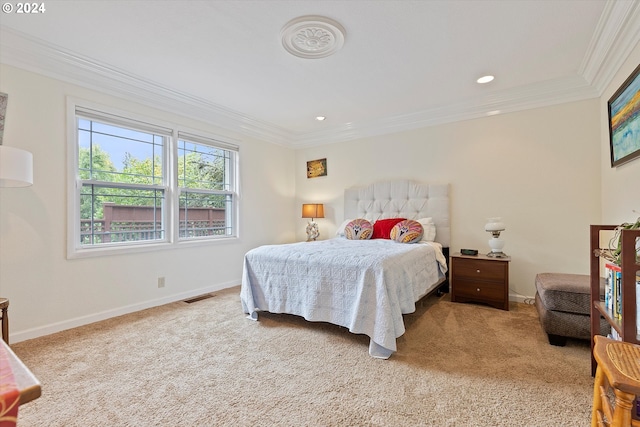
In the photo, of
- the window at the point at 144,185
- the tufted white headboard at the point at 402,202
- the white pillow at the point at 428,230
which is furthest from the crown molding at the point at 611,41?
the window at the point at 144,185

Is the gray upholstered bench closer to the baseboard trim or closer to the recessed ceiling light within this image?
the recessed ceiling light

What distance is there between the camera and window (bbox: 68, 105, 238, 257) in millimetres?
2799

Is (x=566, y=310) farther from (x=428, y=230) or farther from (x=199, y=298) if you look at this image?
(x=199, y=298)

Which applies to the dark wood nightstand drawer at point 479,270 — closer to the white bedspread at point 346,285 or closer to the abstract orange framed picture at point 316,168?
the white bedspread at point 346,285

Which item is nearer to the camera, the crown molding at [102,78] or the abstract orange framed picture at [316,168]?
the crown molding at [102,78]

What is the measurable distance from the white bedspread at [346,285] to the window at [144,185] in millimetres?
1363

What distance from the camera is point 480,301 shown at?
10.2ft

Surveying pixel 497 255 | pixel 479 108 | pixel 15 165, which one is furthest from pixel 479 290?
pixel 15 165

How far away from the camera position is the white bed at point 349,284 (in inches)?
81.2

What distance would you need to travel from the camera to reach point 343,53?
247cm

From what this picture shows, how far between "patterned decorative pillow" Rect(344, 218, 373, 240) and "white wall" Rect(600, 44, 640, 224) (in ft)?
7.41

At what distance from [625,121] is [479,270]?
5.50ft

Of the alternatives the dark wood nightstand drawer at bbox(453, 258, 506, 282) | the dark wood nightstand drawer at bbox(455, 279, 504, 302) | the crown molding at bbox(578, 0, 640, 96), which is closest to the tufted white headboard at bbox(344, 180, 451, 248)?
the dark wood nightstand drawer at bbox(453, 258, 506, 282)

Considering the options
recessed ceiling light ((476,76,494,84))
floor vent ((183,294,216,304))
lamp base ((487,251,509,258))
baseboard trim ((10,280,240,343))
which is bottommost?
floor vent ((183,294,216,304))
